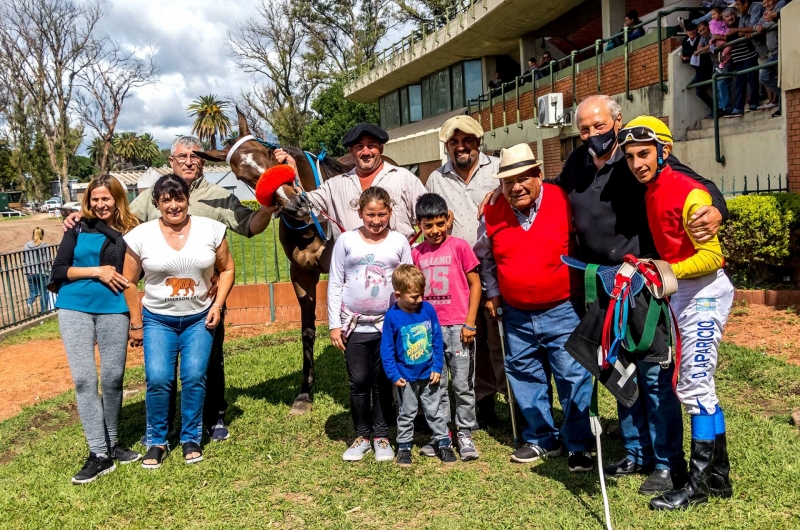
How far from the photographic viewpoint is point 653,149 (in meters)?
3.51

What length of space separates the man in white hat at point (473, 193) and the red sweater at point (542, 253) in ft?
1.98

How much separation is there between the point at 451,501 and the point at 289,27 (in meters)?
44.2

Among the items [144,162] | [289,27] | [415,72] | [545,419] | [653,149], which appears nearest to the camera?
[653,149]

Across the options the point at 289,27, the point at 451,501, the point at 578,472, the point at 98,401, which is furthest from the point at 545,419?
the point at 289,27

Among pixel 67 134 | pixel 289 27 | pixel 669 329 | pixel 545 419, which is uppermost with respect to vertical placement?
pixel 289 27

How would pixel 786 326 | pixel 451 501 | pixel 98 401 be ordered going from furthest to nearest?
pixel 786 326
pixel 98 401
pixel 451 501

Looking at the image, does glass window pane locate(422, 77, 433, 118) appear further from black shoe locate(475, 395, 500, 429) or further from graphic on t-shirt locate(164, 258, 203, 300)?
graphic on t-shirt locate(164, 258, 203, 300)

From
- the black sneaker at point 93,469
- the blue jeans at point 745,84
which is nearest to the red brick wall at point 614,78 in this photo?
the blue jeans at point 745,84

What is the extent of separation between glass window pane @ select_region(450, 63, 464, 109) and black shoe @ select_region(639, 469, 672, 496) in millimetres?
25933

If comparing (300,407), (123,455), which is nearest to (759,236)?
(300,407)

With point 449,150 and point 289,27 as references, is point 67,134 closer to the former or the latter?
point 289,27

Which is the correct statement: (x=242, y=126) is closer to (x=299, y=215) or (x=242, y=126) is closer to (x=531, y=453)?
(x=299, y=215)

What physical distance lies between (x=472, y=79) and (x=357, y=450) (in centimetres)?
2499

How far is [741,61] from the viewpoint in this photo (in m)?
9.89
